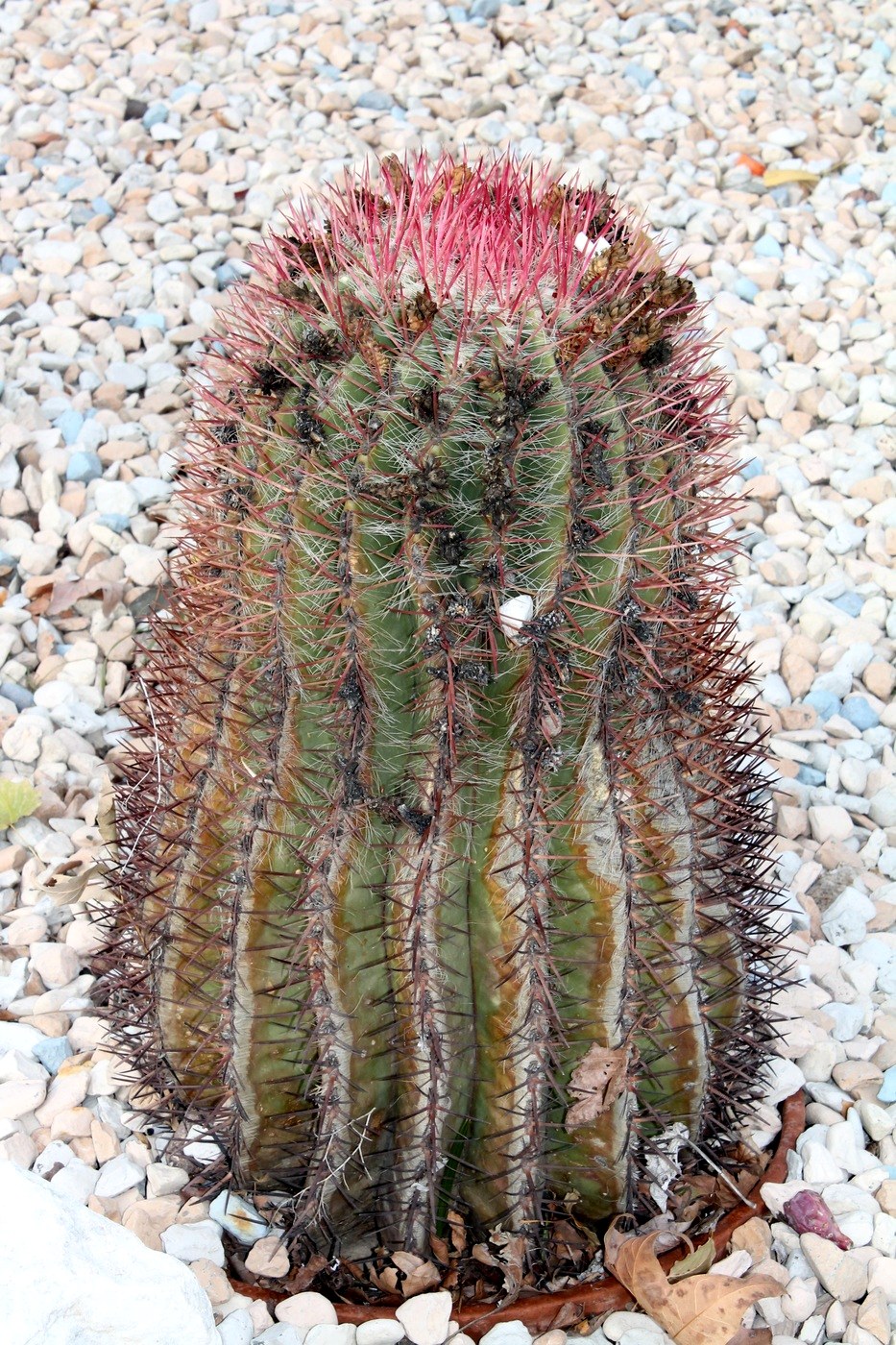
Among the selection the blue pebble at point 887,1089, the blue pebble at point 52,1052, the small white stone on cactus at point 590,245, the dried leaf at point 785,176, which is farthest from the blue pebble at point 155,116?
the blue pebble at point 887,1089

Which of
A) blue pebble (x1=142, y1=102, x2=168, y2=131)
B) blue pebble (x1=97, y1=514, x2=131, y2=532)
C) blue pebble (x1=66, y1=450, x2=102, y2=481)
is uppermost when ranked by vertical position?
blue pebble (x1=142, y1=102, x2=168, y2=131)

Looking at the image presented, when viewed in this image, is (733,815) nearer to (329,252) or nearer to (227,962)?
(227,962)

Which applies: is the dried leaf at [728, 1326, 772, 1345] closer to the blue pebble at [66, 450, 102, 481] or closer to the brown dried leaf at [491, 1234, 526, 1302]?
the brown dried leaf at [491, 1234, 526, 1302]

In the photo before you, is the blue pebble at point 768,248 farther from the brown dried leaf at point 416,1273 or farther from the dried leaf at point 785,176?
the brown dried leaf at point 416,1273

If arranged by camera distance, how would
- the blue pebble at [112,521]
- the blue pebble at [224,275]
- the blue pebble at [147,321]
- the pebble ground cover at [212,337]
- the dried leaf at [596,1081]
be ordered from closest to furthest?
1. the dried leaf at [596,1081]
2. the pebble ground cover at [212,337]
3. the blue pebble at [112,521]
4. the blue pebble at [147,321]
5. the blue pebble at [224,275]

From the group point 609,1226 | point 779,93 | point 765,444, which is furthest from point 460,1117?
point 779,93

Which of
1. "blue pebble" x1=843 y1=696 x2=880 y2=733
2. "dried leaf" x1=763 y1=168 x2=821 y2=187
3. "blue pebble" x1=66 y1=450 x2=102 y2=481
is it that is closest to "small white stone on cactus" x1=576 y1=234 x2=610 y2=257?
"blue pebble" x1=843 y1=696 x2=880 y2=733

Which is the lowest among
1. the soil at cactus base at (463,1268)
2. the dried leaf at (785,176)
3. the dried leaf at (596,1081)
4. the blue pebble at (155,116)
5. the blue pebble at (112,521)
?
the soil at cactus base at (463,1268)

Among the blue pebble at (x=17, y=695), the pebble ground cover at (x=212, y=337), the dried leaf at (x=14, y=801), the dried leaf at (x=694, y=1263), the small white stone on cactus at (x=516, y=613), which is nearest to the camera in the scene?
the small white stone on cactus at (x=516, y=613)
